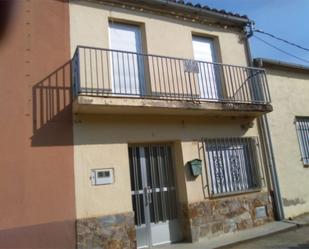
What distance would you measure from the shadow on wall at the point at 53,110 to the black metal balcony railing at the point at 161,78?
0.27 m

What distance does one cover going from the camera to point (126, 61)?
7637 mm

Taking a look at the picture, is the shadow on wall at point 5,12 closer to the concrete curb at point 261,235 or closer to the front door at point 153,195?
the front door at point 153,195

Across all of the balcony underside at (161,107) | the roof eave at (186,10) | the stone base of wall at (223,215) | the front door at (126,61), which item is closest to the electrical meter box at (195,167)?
the stone base of wall at (223,215)

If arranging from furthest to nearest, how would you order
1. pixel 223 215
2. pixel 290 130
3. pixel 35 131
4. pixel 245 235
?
pixel 290 130 < pixel 223 215 < pixel 245 235 < pixel 35 131

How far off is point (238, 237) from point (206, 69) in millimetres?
4307

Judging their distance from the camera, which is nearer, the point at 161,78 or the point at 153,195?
the point at 153,195

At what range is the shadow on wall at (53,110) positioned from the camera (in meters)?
6.30

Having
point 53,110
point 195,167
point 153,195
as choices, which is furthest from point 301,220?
point 53,110

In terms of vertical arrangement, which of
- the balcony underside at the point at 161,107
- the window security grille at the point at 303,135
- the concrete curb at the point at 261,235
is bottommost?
the concrete curb at the point at 261,235

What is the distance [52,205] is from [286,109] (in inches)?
281

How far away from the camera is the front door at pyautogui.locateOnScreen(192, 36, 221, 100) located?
28.2 feet

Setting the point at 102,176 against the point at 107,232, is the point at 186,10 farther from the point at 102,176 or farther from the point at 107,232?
the point at 107,232

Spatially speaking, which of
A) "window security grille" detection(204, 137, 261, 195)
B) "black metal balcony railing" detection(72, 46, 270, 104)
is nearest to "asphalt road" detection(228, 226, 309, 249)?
"window security grille" detection(204, 137, 261, 195)

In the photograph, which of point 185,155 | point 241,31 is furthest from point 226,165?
point 241,31
